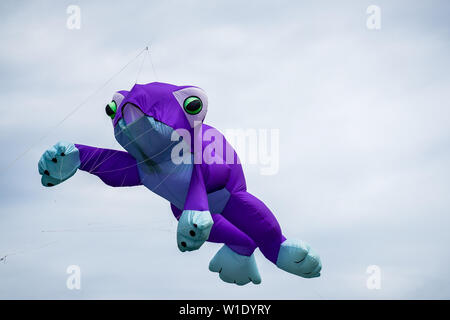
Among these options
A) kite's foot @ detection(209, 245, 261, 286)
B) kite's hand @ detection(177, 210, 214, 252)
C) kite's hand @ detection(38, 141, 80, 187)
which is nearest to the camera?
kite's hand @ detection(177, 210, 214, 252)

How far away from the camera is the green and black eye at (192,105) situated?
1128 cm

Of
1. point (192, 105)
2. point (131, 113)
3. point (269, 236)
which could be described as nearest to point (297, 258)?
point (269, 236)

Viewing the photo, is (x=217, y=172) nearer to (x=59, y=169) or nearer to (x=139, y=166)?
(x=139, y=166)

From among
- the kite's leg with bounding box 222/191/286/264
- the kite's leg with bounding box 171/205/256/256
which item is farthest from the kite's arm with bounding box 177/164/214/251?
the kite's leg with bounding box 171/205/256/256

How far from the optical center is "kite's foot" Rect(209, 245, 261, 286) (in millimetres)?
12977

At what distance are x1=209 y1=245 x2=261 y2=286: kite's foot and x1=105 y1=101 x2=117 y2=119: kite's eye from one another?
292 centimetres

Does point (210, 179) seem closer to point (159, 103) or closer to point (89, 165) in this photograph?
point (159, 103)

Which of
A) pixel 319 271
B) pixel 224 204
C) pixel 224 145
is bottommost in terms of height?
pixel 319 271

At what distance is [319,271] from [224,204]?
72.6 inches

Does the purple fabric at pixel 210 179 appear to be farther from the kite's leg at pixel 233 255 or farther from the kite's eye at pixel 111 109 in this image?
the kite's eye at pixel 111 109

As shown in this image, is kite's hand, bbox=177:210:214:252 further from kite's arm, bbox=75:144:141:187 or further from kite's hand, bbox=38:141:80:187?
kite's hand, bbox=38:141:80:187

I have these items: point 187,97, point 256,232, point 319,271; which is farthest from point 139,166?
point 319,271

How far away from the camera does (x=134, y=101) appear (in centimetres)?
1118

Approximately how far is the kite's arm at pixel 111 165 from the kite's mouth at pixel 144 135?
1.46ft
